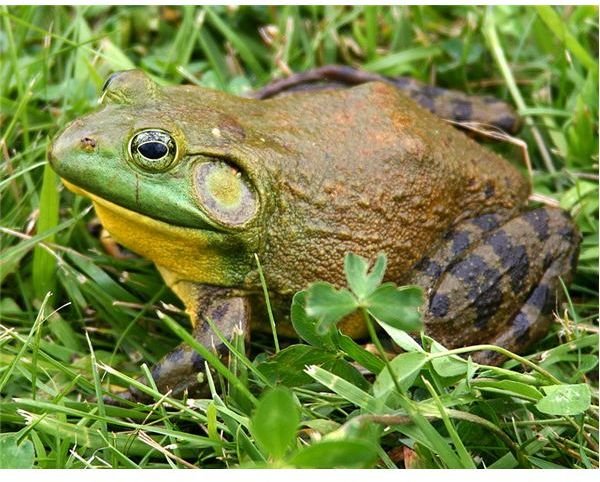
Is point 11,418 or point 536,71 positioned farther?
point 536,71

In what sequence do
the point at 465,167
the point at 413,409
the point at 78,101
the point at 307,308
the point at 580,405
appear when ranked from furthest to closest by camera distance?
1. the point at 78,101
2. the point at 465,167
3. the point at 580,405
4. the point at 413,409
5. the point at 307,308

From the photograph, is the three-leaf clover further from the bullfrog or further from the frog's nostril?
the frog's nostril

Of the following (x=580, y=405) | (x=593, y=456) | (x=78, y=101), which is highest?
(x=78, y=101)

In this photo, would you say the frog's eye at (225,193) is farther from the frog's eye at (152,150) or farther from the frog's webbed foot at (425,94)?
the frog's webbed foot at (425,94)

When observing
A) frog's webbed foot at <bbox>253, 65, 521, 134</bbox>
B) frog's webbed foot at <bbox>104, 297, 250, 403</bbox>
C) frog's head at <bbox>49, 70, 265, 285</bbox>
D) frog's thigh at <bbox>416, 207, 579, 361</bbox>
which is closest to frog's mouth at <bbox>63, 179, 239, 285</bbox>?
frog's head at <bbox>49, 70, 265, 285</bbox>

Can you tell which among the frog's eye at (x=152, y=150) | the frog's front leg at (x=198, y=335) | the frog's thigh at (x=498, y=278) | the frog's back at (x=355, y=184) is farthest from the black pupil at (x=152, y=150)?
the frog's thigh at (x=498, y=278)

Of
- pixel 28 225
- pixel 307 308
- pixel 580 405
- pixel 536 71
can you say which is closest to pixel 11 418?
pixel 28 225

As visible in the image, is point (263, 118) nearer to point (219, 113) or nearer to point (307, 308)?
point (219, 113)
